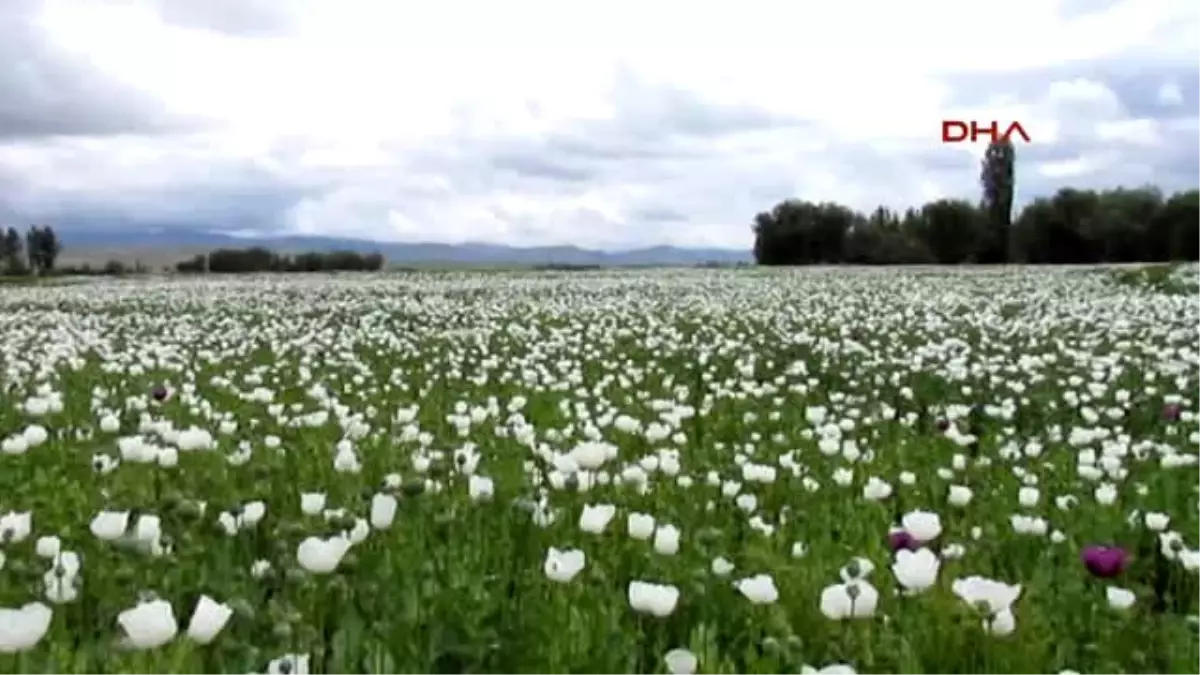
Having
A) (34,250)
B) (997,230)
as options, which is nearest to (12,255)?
(34,250)

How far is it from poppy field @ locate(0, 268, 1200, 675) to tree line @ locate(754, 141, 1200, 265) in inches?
2830

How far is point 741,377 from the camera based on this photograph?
13.3 m

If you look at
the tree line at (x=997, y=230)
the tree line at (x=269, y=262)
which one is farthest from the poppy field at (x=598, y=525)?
the tree line at (x=997, y=230)

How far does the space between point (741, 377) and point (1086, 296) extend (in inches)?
576

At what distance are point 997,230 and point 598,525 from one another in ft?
287

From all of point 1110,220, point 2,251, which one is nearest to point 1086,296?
point 1110,220

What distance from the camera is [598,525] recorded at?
4.49m

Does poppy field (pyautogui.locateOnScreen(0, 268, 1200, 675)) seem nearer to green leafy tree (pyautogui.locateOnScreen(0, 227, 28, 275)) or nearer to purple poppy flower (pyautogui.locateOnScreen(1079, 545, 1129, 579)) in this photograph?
purple poppy flower (pyautogui.locateOnScreen(1079, 545, 1129, 579))

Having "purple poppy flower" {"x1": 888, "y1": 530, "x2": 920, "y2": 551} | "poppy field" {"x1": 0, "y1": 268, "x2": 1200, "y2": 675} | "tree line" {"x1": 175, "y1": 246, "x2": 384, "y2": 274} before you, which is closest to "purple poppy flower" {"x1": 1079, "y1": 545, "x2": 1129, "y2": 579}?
"poppy field" {"x1": 0, "y1": 268, "x2": 1200, "y2": 675}

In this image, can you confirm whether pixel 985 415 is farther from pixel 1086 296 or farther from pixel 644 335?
pixel 1086 296

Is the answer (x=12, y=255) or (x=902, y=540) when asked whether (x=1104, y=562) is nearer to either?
(x=902, y=540)

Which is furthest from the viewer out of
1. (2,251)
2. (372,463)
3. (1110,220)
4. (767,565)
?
(2,251)

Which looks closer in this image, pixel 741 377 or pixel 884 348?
pixel 741 377

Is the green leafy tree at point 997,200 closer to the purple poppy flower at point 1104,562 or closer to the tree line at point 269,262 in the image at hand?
the tree line at point 269,262
